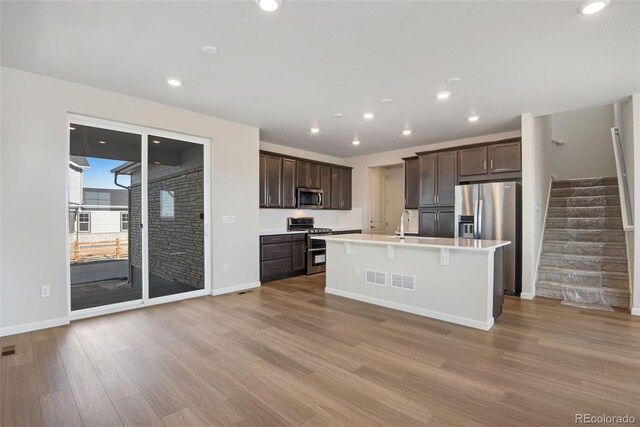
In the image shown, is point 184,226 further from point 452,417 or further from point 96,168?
point 452,417

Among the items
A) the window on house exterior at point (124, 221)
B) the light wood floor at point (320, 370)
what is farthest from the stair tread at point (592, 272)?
the window on house exterior at point (124, 221)

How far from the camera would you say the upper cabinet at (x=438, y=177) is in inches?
217

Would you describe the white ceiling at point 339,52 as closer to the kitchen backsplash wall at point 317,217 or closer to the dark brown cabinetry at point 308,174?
the dark brown cabinetry at point 308,174

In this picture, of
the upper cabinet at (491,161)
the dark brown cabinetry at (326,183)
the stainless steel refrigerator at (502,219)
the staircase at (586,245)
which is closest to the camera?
the staircase at (586,245)

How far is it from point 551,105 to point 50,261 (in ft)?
20.7

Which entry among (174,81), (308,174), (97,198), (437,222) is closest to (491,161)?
(437,222)

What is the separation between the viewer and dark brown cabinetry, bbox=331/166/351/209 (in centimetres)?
729

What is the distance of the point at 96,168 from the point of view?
3.73 m

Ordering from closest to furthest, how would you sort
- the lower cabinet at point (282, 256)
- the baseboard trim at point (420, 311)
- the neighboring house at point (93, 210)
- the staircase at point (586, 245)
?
the baseboard trim at point (420, 311) < the neighboring house at point (93, 210) < the staircase at point (586, 245) < the lower cabinet at point (282, 256)

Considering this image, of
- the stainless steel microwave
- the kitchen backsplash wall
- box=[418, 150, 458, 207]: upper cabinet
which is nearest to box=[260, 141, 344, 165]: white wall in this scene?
the stainless steel microwave

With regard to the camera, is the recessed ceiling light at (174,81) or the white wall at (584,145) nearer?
the recessed ceiling light at (174,81)

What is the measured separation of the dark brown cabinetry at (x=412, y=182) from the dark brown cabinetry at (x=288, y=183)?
7.75 ft

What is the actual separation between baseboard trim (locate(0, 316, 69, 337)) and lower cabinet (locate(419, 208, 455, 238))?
17.9 ft

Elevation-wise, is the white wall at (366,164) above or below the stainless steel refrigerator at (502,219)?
above
